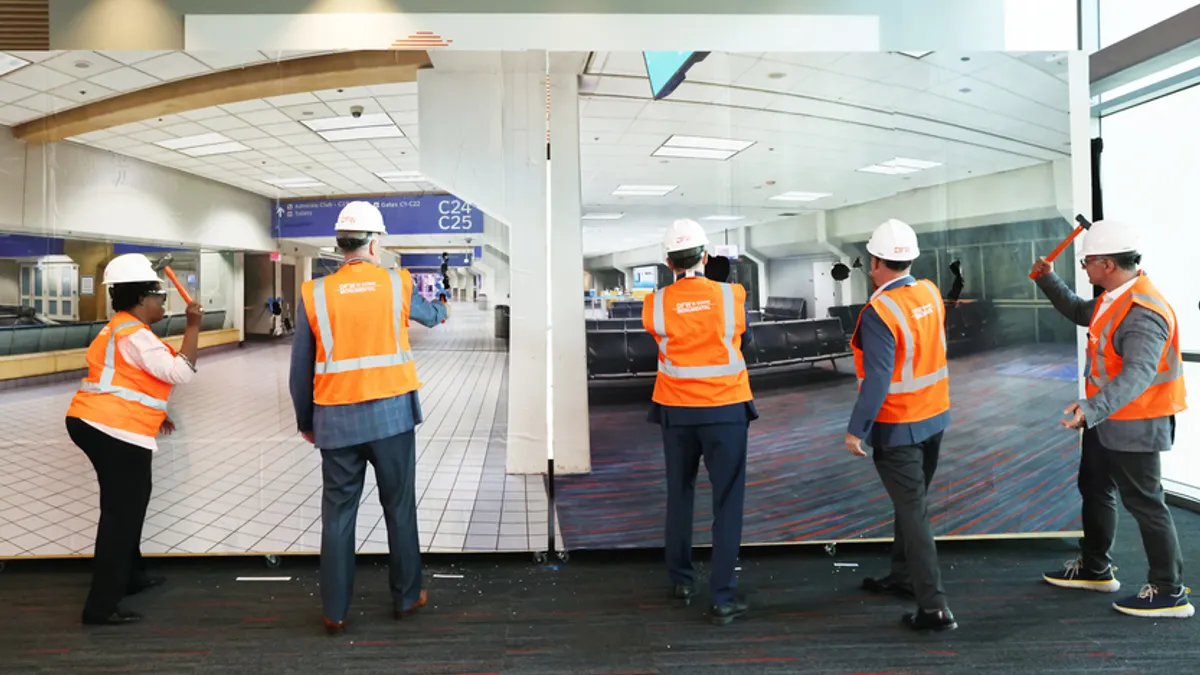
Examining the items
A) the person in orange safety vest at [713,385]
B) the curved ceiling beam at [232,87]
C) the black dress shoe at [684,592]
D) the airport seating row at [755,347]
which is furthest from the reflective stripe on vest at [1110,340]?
the curved ceiling beam at [232,87]

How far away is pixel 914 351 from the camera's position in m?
2.31

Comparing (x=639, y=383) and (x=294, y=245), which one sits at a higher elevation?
(x=294, y=245)

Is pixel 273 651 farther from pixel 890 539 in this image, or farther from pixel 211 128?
pixel 890 539

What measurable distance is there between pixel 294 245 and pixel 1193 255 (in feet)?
17.8

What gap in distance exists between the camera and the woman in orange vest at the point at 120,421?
8.00 feet

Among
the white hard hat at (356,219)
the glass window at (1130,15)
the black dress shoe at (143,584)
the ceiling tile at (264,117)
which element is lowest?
the black dress shoe at (143,584)

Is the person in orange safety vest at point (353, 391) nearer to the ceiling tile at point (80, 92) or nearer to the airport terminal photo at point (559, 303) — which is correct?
the airport terminal photo at point (559, 303)

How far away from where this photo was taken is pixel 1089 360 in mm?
2629

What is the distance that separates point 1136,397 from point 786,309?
1.45 m

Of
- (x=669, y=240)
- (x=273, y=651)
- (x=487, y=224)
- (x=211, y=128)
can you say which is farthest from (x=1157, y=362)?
(x=211, y=128)

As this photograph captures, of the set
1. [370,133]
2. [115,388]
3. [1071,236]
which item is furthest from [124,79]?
[1071,236]

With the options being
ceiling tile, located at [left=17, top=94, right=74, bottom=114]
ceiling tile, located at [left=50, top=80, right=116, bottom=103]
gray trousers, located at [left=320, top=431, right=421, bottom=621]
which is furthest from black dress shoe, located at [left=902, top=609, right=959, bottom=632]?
ceiling tile, located at [left=17, top=94, right=74, bottom=114]

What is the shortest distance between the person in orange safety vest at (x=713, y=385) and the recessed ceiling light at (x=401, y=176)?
52.5 inches

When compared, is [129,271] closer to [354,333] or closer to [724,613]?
[354,333]
